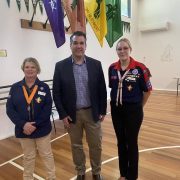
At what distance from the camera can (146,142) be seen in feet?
11.8

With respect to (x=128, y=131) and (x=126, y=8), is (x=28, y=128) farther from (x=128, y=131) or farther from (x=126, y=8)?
(x=126, y=8)

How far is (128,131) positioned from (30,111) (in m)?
0.96

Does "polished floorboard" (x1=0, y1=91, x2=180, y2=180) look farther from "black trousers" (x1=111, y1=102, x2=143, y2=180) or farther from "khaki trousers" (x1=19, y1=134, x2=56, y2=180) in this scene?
"khaki trousers" (x1=19, y1=134, x2=56, y2=180)

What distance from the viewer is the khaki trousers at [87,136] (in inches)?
88.0

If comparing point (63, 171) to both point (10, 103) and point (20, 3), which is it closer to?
point (10, 103)

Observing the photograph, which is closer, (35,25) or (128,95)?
(128,95)

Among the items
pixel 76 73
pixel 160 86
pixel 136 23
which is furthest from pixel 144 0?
pixel 76 73

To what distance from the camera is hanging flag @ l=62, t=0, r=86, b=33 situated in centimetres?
390

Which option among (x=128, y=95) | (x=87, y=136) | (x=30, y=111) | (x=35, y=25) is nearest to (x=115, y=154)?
(x=87, y=136)

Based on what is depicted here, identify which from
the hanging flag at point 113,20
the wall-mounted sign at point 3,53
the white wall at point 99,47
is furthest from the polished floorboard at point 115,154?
the hanging flag at point 113,20

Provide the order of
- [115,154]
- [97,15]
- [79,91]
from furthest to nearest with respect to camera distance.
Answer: [97,15] < [115,154] < [79,91]

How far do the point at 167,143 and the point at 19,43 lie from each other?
127 inches

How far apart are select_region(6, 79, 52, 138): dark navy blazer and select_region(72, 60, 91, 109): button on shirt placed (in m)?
0.30

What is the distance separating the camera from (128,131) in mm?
2203
